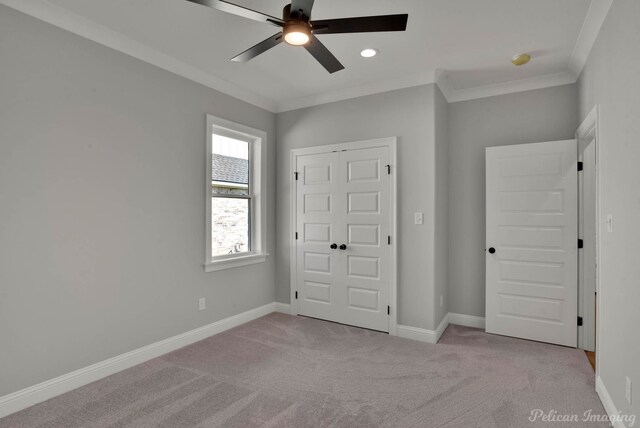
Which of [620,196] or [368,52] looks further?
[368,52]

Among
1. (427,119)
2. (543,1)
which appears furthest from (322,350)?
(543,1)

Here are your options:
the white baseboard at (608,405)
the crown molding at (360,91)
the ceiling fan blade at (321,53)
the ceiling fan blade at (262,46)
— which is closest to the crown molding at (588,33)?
the crown molding at (360,91)

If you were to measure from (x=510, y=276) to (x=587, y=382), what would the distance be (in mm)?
1187

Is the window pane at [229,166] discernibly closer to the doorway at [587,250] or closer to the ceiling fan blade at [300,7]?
the ceiling fan blade at [300,7]

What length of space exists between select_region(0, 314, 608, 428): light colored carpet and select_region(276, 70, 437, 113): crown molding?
2.66 metres

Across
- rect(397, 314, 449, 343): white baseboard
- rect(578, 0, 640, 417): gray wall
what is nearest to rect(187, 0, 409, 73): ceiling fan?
rect(578, 0, 640, 417): gray wall

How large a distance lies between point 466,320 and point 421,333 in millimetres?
785

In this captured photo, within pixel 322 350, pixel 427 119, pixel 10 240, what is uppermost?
pixel 427 119

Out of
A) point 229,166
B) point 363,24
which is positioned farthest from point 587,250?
point 229,166

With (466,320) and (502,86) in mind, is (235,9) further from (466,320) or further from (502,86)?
(466,320)

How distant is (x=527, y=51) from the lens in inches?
119

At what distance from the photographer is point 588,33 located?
104 inches

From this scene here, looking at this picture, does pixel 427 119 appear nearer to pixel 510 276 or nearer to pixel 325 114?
pixel 325 114

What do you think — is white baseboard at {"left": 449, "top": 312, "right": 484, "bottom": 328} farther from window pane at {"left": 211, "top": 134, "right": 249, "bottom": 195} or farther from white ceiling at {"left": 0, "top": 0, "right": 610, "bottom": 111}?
window pane at {"left": 211, "top": 134, "right": 249, "bottom": 195}
